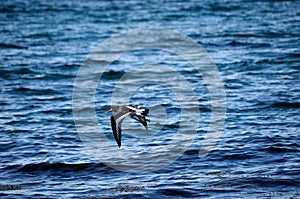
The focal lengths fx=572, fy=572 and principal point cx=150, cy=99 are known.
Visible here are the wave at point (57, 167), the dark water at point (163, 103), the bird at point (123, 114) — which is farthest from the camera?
the wave at point (57, 167)

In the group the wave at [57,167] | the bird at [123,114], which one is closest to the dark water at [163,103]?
the wave at [57,167]

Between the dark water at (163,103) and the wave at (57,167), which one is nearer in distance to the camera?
the dark water at (163,103)

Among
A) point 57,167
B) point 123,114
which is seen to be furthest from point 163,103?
point 123,114

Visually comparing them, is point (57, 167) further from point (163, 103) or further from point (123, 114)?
point (163, 103)

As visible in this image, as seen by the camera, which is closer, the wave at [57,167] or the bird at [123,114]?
the bird at [123,114]

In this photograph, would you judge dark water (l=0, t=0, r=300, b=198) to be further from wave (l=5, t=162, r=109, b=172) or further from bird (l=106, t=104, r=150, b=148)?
bird (l=106, t=104, r=150, b=148)

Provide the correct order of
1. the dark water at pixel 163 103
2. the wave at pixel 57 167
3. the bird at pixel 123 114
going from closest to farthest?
the bird at pixel 123 114, the dark water at pixel 163 103, the wave at pixel 57 167

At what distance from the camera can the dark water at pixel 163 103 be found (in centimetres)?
1085

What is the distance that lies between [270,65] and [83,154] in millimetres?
11500

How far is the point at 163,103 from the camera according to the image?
1791 centimetres

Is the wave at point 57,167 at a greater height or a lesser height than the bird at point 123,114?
lesser

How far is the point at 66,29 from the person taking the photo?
108 ft

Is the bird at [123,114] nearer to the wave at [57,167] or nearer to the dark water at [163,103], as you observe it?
the dark water at [163,103]

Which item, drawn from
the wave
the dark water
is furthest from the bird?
the wave
